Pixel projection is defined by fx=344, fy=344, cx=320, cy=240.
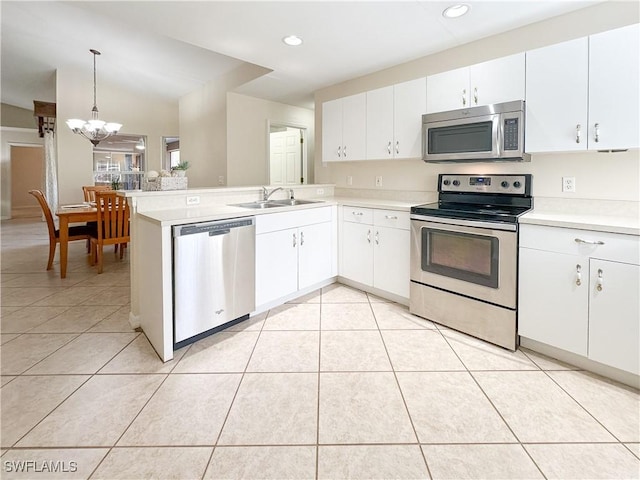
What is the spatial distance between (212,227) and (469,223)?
5.90 ft

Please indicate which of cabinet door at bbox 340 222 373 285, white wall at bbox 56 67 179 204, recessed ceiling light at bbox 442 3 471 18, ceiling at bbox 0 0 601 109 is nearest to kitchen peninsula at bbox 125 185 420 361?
cabinet door at bbox 340 222 373 285

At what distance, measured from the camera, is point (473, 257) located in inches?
97.1

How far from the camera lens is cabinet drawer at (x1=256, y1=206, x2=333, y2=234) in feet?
9.23

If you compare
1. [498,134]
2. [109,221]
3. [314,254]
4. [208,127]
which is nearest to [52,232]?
[109,221]

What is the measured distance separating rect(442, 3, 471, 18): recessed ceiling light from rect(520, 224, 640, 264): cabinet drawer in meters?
1.57

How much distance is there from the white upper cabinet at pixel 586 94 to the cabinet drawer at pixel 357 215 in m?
1.37

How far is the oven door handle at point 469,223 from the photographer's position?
2258mm

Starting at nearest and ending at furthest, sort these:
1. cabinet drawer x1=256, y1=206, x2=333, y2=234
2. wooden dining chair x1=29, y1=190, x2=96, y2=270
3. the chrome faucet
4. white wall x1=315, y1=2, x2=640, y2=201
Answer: white wall x1=315, y1=2, x2=640, y2=201, cabinet drawer x1=256, y1=206, x2=333, y2=234, the chrome faucet, wooden dining chair x1=29, y1=190, x2=96, y2=270

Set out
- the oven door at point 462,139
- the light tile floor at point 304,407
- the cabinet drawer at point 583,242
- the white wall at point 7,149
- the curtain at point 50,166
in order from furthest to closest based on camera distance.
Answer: the white wall at point 7,149
the curtain at point 50,166
the oven door at point 462,139
the cabinet drawer at point 583,242
the light tile floor at point 304,407

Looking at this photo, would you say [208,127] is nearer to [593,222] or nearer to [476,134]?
[476,134]

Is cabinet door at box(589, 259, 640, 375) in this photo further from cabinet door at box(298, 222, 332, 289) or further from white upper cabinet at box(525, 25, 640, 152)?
cabinet door at box(298, 222, 332, 289)

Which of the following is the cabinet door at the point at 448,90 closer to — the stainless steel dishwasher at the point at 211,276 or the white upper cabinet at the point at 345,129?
the white upper cabinet at the point at 345,129

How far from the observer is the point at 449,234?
101 inches

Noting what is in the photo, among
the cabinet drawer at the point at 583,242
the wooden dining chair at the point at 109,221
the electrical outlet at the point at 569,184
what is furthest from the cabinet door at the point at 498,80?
the wooden dining chair at the point at 109,221
